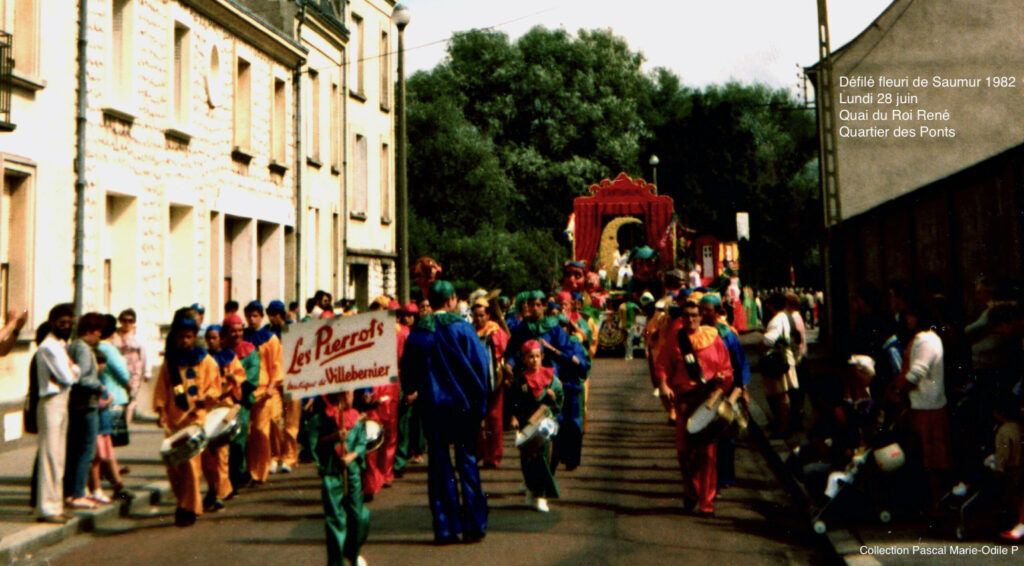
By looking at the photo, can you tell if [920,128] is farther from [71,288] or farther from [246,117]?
[71,288]

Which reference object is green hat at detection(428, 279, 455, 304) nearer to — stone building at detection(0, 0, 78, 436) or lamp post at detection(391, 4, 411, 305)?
stone building at detection(0, 0, 78, 436)

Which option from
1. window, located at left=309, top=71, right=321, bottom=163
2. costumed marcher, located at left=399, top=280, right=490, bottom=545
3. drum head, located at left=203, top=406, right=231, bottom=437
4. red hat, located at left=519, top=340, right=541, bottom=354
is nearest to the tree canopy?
window, located at left=309, top=71, right=321, bottom=163

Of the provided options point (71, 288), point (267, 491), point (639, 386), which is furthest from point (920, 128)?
point (267, 491)

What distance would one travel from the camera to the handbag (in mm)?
12923

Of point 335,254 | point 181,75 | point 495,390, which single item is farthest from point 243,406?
point 335,254

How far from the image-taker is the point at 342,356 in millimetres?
8469

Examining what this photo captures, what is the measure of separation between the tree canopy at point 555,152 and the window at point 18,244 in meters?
33.3

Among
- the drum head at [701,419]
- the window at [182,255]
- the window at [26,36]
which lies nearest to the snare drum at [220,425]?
the drum head at [701,419]

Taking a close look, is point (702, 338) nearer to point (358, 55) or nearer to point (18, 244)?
point (18, 244)

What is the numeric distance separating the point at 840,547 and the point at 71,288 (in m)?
12.4

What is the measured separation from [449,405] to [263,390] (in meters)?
4.05

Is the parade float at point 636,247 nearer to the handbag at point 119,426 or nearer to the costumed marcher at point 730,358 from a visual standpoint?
the costumed marcher at point 730,358

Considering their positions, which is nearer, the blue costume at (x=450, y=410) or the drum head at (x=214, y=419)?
the blue costume at (x=450, y=410)

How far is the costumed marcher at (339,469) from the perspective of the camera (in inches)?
332
